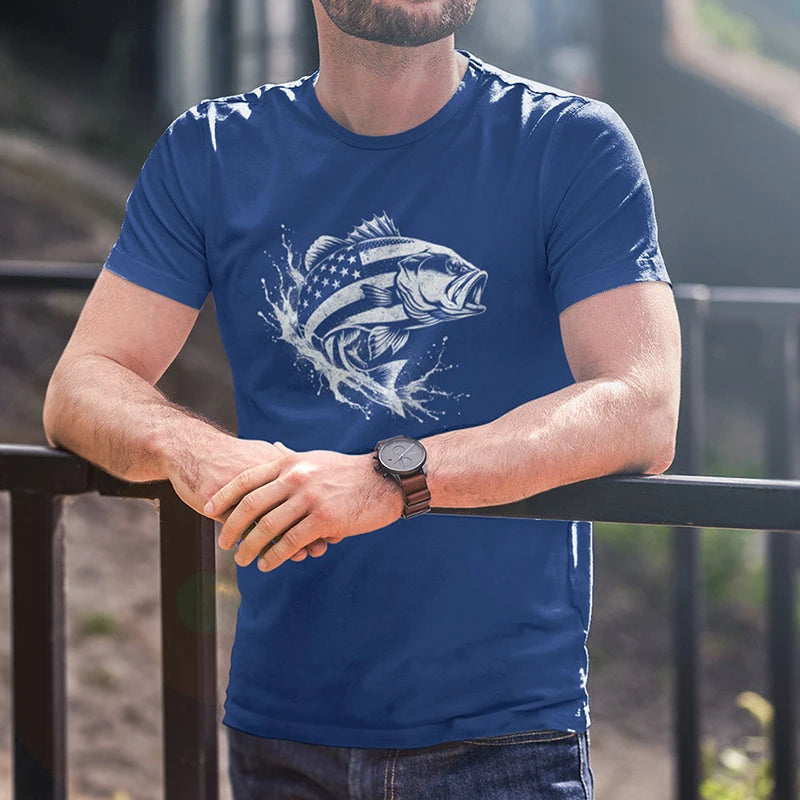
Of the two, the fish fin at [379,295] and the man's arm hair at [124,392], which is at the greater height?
the fish fin at [379,295]

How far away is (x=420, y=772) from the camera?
181 centimetres

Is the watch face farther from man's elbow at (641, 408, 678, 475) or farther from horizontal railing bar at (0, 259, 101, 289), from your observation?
horizontal railing bar at (0, 259, 101, 289)

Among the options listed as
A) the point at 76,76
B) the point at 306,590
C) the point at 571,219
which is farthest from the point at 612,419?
the point at 76,76

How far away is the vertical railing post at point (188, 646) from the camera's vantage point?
1.59m

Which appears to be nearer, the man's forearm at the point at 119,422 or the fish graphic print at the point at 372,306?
the man's forearm at the point at 119,422

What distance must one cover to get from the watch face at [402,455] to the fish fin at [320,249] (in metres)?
0.41

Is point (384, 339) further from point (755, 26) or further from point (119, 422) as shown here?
point (755, 26)

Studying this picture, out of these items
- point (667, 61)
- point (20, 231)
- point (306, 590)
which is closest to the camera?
point (306, 590)

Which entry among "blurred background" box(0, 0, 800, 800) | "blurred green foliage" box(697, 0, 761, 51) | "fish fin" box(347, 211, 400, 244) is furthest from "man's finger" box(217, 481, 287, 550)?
"blurred green foliage" box(697, 0, 761, 51)

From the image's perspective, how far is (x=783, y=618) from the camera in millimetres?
3184

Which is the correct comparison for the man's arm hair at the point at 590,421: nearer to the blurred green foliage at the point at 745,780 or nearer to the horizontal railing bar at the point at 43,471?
the horizontal railing bar at the point at 43,471

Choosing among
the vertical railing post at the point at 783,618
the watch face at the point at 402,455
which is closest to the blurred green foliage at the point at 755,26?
the vertical railing post at the point at 783,618

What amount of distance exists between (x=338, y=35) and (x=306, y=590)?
0.92m

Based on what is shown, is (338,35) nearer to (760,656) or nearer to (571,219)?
(571,219)
